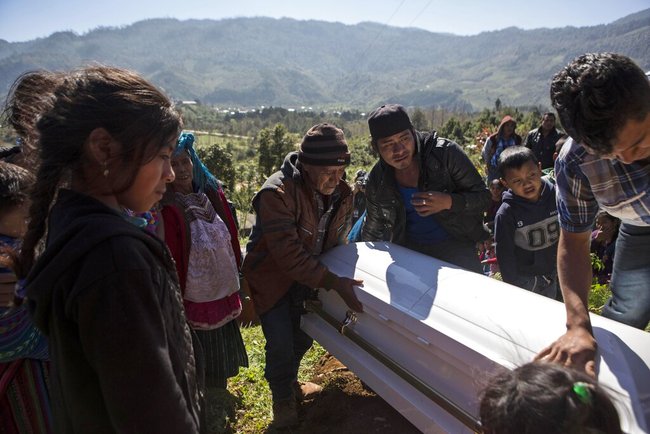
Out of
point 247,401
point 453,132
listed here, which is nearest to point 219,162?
point 247,401

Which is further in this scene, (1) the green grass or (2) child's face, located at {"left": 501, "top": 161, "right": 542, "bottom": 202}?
(2) child's face, located at {"left": 501, "top": 161, "right": 542, "bottom": 202}

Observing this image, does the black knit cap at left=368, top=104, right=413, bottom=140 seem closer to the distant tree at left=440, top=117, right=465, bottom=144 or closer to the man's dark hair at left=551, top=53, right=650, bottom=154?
the man's dark hair at left=551, top=53, right=650, bottom=154

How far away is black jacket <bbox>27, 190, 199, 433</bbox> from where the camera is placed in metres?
0.88

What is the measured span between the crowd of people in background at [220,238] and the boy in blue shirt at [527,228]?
1cm

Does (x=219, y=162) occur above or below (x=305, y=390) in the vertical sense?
above

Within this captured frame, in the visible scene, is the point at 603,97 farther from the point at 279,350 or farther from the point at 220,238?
the point at 279,350

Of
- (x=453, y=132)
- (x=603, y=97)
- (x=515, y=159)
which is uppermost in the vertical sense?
(x=603, y=97)

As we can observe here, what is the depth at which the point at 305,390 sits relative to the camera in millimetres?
2824

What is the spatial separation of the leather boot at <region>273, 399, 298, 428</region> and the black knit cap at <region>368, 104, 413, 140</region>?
1609 millimetres

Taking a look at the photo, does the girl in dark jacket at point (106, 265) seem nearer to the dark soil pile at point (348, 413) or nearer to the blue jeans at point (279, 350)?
the blue jeans at point (279, 350)

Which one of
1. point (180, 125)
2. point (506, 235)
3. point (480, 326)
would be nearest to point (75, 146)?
point (180, 125)

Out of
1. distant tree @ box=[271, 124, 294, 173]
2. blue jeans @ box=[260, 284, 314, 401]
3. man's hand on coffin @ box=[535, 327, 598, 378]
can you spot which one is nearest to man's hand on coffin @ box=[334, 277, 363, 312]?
blue jeans @ box=[260, 284, 314, 401]

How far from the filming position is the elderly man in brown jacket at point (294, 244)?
7.47ft

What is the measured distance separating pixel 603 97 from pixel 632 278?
48.0 inches
